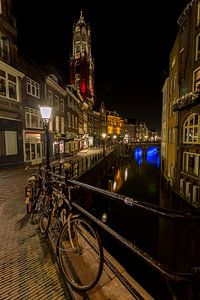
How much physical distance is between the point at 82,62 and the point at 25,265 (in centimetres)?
5753

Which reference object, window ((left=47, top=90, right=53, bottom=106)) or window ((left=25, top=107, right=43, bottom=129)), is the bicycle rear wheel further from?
window ((left=47, top=90, right=53, bottom=106))

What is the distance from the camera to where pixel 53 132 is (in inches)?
797

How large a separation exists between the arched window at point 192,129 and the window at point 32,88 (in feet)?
47.6

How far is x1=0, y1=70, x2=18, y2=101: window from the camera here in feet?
41.0

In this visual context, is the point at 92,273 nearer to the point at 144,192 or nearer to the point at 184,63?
the point at 184,63

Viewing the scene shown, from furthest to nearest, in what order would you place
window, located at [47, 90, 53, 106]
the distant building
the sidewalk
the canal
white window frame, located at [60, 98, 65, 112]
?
1. white window frame, located at [60, 98, 65, 112]
2. window, located at [47, 90, 53, 106]
3. the distant building
4. the canal
5. the sidewalk

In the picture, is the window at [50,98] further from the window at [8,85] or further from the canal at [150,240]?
the canal at [150,240]

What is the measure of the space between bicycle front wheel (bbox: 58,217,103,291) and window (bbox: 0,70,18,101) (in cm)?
1336

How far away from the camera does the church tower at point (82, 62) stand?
51031 mm

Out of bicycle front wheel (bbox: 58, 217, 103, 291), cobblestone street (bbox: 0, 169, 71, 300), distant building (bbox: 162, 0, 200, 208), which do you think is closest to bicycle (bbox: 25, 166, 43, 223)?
cobblestone street (bbox: 0, 169, 71, 300)

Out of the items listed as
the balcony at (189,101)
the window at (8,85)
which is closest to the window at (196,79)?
the balcony at (189,101)

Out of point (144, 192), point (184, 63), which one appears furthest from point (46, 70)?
point (144, 192)

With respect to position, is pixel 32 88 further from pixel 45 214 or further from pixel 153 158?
pixel 153 158

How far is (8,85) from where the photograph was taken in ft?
42.6
